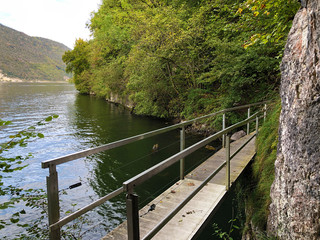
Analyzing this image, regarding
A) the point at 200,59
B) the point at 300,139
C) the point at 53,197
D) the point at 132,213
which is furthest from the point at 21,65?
the point at 132,213

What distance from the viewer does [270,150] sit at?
4.86 meters

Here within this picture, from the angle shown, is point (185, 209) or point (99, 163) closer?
point (185, 209)

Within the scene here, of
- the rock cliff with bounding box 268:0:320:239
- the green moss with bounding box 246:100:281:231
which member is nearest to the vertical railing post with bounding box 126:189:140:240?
the rock cliff with bounding box 268:0:320:239

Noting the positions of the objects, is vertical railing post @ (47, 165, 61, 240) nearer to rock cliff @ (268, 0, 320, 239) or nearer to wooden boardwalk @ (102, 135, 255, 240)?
wooden boardwalk @ (102, 135, 255, 240)

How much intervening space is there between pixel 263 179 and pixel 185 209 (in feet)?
5.66

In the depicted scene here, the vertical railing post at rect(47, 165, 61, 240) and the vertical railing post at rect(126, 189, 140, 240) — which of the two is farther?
the vertical railing post at rect(47, 165, 61, 240)

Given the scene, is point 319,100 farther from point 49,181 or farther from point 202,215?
point 49,181

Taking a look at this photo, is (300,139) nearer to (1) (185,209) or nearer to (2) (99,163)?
(1) (185,209)

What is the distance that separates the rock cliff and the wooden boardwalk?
875mm

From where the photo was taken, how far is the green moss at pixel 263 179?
12.4 feet

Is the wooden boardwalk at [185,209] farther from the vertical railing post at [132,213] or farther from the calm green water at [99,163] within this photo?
the calm green water at [99,163]

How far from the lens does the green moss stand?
3.78 m

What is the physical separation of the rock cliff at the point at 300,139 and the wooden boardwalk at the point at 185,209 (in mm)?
875

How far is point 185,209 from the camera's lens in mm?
3416
